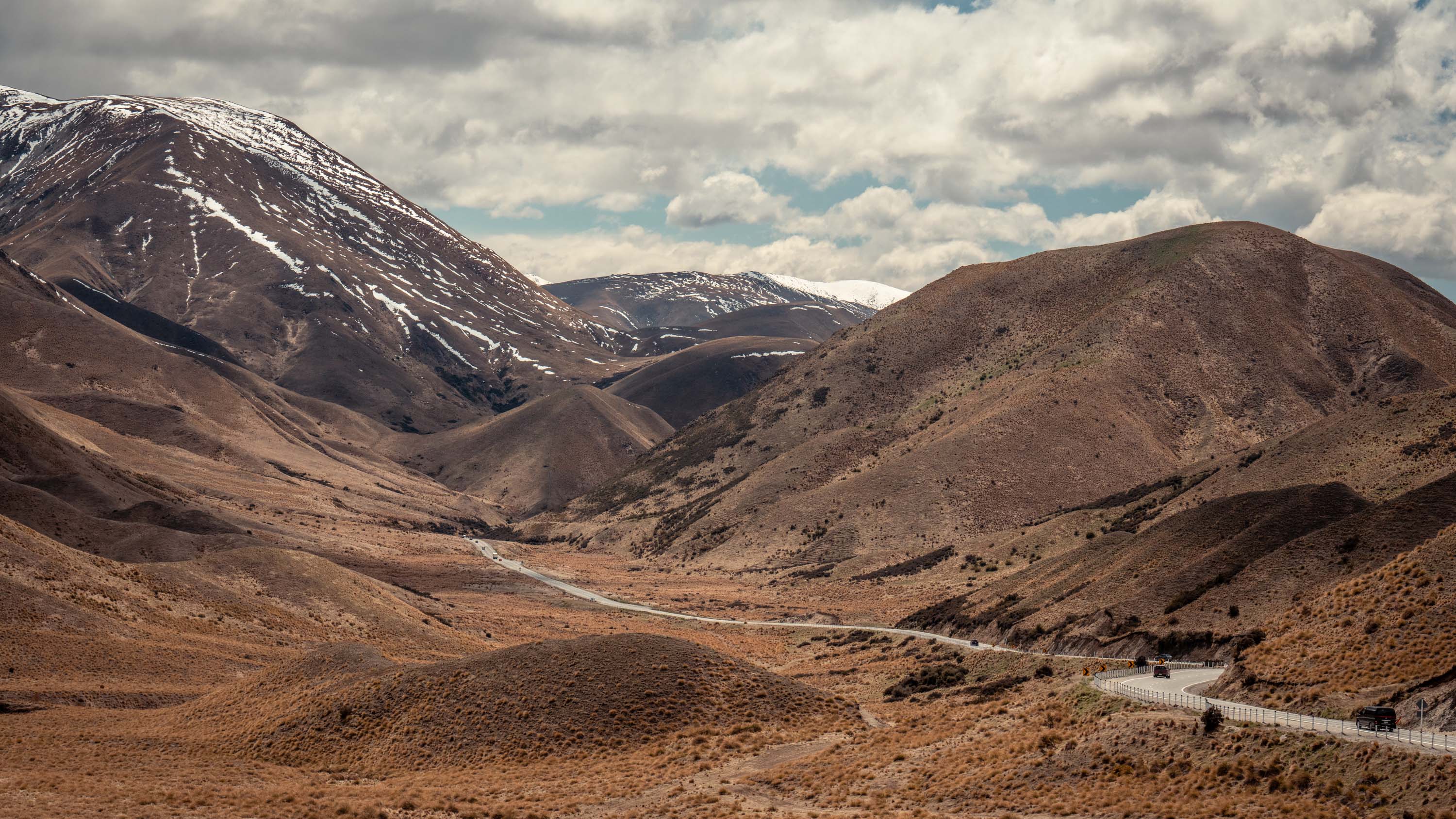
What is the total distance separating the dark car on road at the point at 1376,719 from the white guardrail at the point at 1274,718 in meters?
0.08

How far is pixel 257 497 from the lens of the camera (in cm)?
15575

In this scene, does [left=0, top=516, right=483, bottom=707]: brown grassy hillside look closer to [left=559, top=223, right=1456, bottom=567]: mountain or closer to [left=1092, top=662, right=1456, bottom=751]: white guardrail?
[left=1092, top=662, right=1456, bottom=751]: white guardrail

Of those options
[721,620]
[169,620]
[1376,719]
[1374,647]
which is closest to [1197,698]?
[1374,647]

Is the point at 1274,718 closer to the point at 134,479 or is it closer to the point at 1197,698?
the point at 1197,698

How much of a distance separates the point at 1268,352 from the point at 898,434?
51.5 meters

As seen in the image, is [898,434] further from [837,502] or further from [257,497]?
[257,497]

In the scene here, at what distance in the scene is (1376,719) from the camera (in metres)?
30.2

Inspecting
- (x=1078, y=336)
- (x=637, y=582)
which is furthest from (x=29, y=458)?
(x=1078, y=336)

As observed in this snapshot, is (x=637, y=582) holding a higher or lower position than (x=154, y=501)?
lower

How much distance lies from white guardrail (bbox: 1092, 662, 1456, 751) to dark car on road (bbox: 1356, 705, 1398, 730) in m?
0.08

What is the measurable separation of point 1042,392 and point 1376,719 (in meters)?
115

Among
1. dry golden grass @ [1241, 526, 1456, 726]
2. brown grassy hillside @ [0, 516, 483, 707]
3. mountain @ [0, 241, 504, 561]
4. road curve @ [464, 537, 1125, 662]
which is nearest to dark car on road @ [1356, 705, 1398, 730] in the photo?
dry golden grass @ [1241, 526, 1456, 726]

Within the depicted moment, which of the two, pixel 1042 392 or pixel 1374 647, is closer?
pixel 1374 647

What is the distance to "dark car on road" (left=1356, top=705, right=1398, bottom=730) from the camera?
30.0 meters
